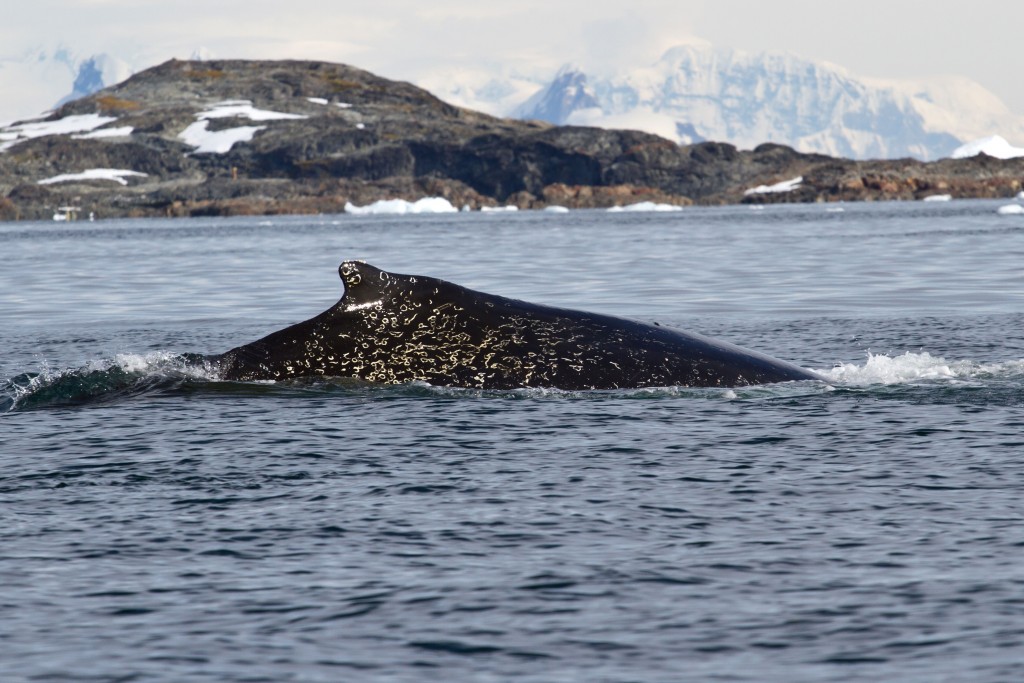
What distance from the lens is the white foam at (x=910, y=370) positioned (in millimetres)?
14766

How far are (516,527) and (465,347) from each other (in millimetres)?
4863

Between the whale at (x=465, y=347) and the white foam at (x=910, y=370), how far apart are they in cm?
152

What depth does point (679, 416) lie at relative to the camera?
1238cm

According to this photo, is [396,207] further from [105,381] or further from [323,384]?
[323,384]

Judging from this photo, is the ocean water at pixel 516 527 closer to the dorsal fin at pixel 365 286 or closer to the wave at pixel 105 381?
the wave at pixel 105 381

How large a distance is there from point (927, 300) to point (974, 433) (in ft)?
55.1

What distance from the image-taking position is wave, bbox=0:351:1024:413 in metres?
13.4

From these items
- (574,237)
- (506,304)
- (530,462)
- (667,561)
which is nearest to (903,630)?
(667,561)

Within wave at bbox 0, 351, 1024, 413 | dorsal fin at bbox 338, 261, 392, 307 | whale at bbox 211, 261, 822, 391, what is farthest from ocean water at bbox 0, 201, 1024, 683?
dorsal fin at bbox 338, 261, 392, 307

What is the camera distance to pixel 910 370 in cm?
1539

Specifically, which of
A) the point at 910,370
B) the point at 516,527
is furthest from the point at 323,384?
the point at 910,370

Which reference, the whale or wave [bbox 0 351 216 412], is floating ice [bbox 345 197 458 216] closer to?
wave [bbox 0 351 216 412]

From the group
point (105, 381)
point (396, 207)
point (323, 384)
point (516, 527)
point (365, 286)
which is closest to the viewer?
point (516, 527)

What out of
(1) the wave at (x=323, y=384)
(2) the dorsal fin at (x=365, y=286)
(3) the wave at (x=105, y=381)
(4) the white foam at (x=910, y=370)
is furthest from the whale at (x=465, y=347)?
(4) the white foam at (x=910, y=370)
